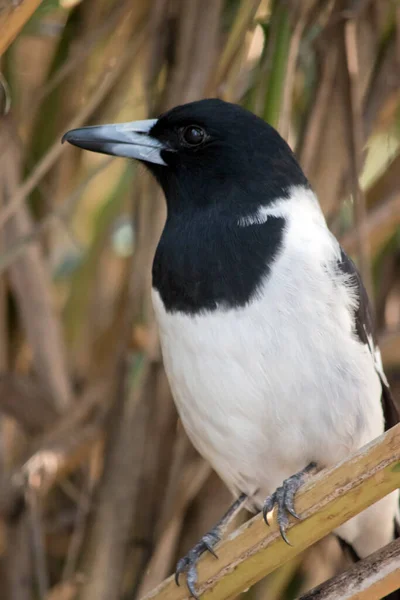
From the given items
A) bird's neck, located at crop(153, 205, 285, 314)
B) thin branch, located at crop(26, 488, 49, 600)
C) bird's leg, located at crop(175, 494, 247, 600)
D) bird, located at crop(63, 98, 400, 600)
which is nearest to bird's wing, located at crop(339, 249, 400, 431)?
bird, located at crop(63, 98, 400, 600)

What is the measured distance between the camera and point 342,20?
8.36 ft

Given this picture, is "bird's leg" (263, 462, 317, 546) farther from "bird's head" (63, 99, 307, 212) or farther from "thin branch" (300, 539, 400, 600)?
"bird's head" (63, 99, 307, 212)

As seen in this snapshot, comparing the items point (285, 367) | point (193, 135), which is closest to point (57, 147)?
point (193, 135)

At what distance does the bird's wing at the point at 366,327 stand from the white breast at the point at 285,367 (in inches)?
1.7

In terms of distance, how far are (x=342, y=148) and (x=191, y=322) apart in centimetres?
77

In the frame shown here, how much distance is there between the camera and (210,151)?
2.42 metres

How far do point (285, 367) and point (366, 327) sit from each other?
1.05 feet

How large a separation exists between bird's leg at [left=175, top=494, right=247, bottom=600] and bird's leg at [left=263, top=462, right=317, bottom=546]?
0.46 ft

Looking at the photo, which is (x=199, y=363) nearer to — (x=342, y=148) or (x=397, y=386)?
(x=342, y=148)

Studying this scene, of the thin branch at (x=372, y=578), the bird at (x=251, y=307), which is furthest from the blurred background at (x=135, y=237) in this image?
the thin branch at (x=372, y=578)

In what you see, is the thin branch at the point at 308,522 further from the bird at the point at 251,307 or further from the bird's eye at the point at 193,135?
the bird's eye at the point at 193,135

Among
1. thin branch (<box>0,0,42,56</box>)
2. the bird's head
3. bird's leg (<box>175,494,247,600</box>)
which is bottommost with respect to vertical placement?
bird's leg (<box>175,494,247,600</box>)

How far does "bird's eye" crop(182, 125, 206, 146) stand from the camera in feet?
7.90

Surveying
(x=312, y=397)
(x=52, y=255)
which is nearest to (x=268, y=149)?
(x=312, y=397)
